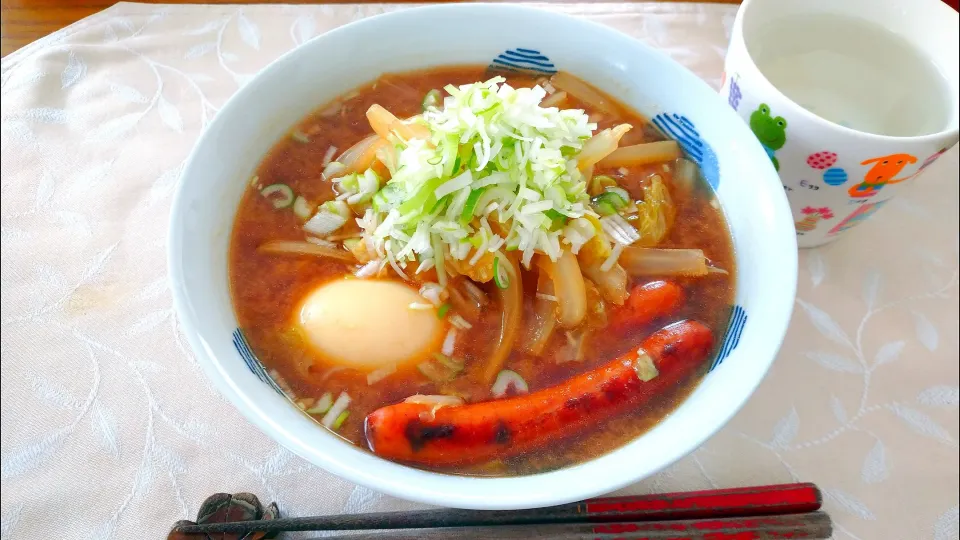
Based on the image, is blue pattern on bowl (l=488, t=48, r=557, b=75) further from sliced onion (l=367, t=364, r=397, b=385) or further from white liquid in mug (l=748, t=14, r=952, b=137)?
sliced onion (l=367, t=364, r=397, b=385)

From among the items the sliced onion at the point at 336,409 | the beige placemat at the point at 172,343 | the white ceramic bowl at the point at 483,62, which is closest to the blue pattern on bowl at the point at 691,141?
the white ceramic bowl at the point at 483,62

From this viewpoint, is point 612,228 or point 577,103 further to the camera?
point 577,103

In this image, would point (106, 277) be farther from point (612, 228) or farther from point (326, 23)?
point (612, 228)

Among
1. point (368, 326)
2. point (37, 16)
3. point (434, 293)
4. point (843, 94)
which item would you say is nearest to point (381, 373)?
point (368, 326)

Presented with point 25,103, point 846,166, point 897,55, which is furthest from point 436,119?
point 25,103

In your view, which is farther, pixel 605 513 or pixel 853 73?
pixel 853 73

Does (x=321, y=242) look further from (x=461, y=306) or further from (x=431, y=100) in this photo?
(x=431, y=100)

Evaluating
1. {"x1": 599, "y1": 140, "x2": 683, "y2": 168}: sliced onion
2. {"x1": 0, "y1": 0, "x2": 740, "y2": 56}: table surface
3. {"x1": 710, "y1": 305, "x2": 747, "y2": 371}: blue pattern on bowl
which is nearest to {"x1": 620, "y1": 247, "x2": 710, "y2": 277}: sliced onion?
{"x1": 710, "y1": 305, "x2": 747, "y2": 371}: blue pattern on bowl
